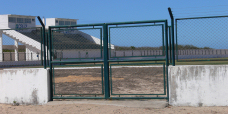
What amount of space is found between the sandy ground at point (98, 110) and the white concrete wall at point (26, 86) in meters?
0.42

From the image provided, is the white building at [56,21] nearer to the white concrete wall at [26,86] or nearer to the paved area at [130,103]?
the white concrete wall at [26,86]

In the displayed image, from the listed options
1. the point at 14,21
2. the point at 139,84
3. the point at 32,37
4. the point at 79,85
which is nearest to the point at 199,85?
the point at 139,84

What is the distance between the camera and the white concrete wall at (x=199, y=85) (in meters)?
6.76

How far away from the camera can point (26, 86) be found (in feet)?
25.1

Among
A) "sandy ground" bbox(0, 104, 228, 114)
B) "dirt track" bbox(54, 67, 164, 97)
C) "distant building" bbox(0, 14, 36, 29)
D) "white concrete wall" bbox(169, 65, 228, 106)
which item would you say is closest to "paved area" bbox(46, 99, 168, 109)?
"sandy ground" bbox(0, 104, 228, 114)

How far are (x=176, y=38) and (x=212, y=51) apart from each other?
5.34ft

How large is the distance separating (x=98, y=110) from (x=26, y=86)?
8.42ft

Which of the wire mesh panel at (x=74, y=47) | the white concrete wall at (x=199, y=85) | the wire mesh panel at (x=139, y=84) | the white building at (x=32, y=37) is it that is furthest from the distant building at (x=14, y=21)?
the white concrete wall at (x=199, y=85)

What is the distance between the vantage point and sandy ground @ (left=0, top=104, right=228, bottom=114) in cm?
641

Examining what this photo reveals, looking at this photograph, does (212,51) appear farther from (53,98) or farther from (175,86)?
(53,98)

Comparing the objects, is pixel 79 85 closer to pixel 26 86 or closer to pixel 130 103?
pixel 26 86

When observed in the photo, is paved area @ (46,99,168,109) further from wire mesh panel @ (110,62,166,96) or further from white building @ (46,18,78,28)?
white building @ (46,18,78,28)

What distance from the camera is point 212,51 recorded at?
7965 mm

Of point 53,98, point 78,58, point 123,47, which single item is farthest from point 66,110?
point 123,47
